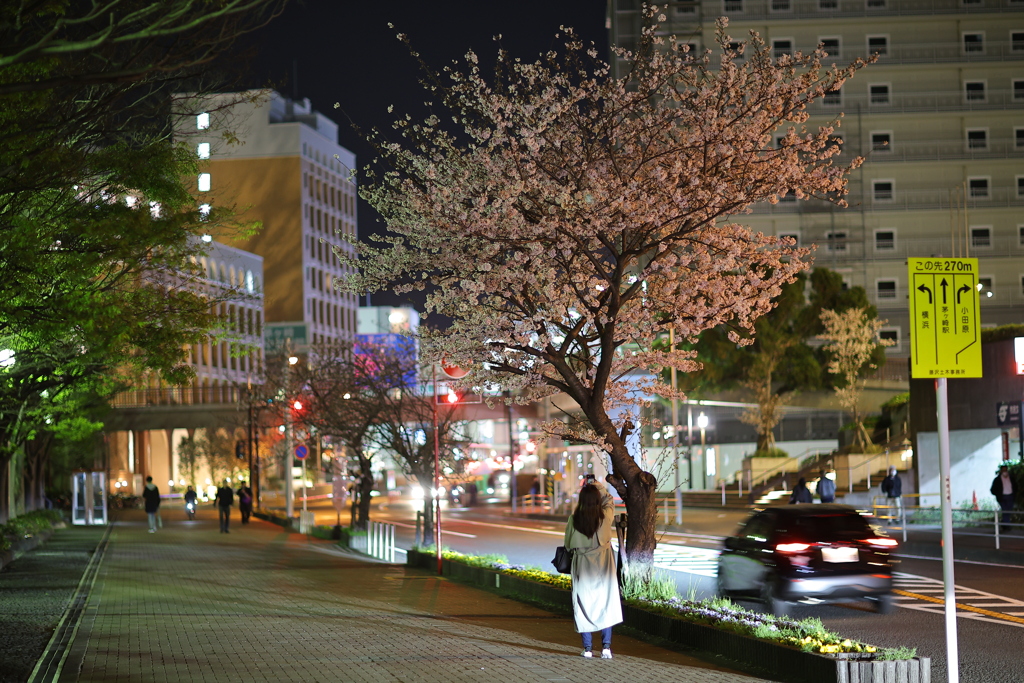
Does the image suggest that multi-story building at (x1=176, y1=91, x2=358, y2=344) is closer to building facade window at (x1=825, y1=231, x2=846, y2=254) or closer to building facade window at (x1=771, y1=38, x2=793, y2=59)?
building facade window at (x1=771, y1=38, x2=793, y2=59)

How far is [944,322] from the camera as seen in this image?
27.6 feet

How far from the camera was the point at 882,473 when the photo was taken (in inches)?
1845

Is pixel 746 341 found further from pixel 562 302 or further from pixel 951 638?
pixel 951 638

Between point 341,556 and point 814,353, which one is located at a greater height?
point 814,353

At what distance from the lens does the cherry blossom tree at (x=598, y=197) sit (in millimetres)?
15172

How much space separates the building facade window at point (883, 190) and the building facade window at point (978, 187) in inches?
178

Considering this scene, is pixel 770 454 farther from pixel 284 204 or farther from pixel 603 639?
pixel 284 204

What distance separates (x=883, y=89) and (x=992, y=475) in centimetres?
4528

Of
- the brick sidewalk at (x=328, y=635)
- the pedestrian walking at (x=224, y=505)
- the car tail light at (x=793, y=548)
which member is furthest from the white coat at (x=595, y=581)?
the pedestrian walking at (x=224, y=505)

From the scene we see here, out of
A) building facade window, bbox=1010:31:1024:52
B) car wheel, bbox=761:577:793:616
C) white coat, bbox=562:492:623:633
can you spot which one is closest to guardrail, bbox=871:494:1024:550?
car wheel, bbox=761:577:793:616

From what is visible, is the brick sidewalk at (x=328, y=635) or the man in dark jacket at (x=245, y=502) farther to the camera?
the man in dark jacket at (x=245, y=502)

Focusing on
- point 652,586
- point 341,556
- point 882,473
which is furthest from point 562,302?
point 882,473

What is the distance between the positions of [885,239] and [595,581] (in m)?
68.2

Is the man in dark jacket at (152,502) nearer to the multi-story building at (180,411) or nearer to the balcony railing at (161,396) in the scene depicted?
the multi-story building at (180,411)
